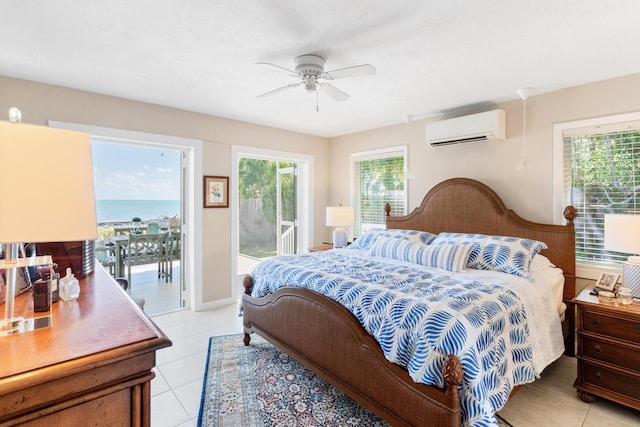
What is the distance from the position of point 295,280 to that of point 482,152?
263 cm

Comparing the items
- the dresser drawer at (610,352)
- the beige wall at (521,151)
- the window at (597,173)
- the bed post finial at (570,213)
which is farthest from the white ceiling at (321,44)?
the dresser drawer at (610,352)

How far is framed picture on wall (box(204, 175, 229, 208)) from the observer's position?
405 centimetres

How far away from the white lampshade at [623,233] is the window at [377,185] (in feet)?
7.45

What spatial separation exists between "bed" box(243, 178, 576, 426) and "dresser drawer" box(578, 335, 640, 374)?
0.81 ft

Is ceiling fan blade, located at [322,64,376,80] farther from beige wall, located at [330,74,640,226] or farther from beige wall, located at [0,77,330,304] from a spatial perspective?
beige wall, located at [0,77,330,304]

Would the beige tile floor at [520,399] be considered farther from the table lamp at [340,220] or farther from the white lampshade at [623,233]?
the table lamp at [340,220]

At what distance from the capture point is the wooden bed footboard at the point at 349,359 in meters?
1.55

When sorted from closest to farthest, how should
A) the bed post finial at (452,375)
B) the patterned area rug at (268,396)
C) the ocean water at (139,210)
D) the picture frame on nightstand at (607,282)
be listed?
the bed post finial at (452,375) < the patterned area rug at (268,396) < the picture frame on nightstand at (607,282) < the ocean water at (139,210)

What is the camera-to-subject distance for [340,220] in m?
4.51

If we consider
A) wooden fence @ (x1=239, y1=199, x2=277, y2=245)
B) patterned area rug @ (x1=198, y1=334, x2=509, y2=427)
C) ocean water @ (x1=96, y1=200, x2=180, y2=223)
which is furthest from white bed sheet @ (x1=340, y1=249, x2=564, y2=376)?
ocean water @ (x1=96, y1=200, x2=180, y2=223)

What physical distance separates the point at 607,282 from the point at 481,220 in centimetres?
119

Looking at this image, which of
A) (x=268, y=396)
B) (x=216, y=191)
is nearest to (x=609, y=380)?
(x=268, y=396)

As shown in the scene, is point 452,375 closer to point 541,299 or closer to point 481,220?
point 541,299

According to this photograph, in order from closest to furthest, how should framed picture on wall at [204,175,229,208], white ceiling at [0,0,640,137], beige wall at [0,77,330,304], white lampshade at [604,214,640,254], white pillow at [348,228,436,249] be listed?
white ceiling at [0,0,640,137], white lampshade at [604,214,640,254], beige wall at [0,77,330,304], white pillow at [348,228,436,249], framed picture on wall at [204,175,229,208]
